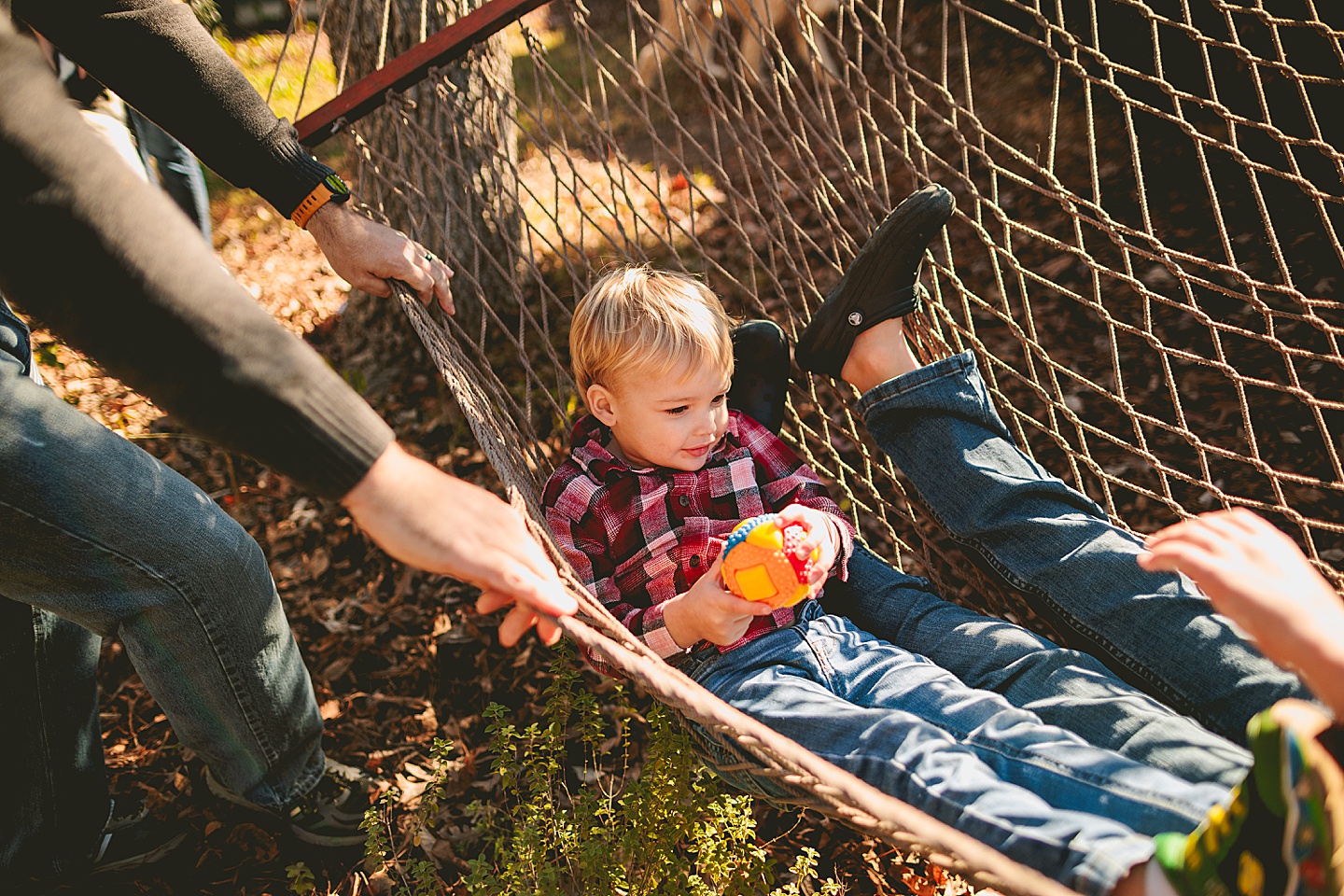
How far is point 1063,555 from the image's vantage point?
151cm

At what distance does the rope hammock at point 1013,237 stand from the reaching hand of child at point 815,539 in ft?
0.76

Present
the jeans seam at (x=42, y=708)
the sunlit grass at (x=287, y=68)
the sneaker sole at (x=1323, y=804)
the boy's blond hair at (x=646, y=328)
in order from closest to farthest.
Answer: the sneaker sole at (x=1323, y=804), the jeans seam at (x=42, y=708), the boy's blond hair at (x=646, y=328), the sunlit grass at (x=287, y=68)

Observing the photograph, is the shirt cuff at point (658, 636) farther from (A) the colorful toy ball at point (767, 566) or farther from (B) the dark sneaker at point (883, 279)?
(B) the dark sneaker at point (883, 279)

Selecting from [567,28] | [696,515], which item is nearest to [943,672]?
[696,515]

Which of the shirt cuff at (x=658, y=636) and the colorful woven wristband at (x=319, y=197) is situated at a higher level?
the colorful woven wristband at (x=319, y=197)

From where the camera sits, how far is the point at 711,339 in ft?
5.16

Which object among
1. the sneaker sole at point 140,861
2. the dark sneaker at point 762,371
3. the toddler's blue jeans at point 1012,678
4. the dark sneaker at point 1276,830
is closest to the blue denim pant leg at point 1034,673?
the toddler's blue jeans at point 1012,678

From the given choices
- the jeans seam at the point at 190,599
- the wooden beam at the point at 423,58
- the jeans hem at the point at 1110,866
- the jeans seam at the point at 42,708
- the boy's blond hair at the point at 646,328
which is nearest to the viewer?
the jeans hem at the point at 1110,866

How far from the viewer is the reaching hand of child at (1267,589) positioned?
0.97 meters

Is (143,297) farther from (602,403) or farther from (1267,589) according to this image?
(1267,589)

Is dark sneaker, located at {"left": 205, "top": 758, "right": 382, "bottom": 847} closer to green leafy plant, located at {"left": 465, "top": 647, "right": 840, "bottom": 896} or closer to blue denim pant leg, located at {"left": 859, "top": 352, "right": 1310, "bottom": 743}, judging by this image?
green leafy plant, located at {"left": 465, "top": 647, "right": 840, "bottom": 896}

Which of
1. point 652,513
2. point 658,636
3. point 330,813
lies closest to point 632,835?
point 658,636

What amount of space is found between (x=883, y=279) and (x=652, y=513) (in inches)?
25.4

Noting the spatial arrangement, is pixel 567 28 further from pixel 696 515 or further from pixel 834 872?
pixel 834 872
